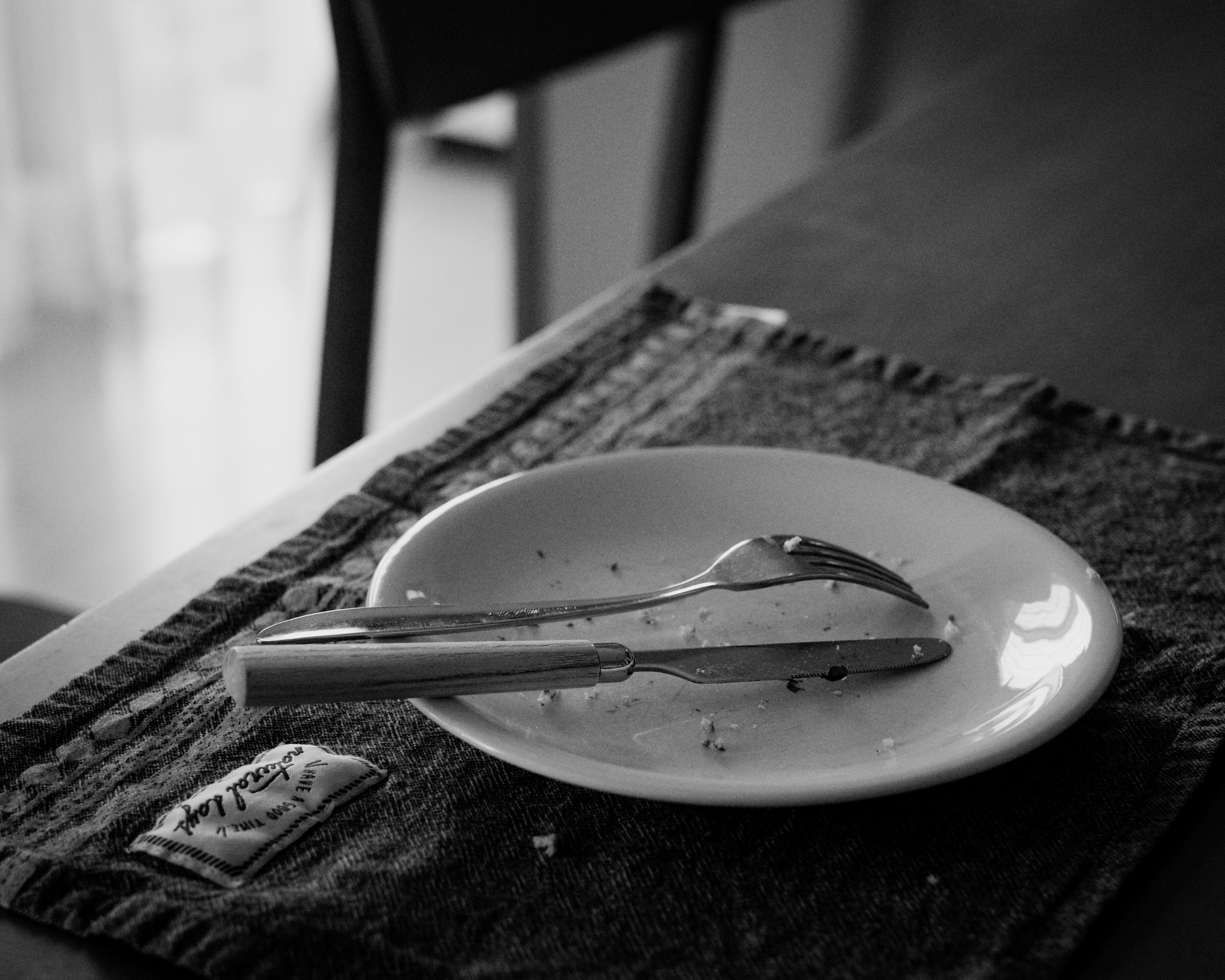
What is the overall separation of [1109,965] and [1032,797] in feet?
0.22

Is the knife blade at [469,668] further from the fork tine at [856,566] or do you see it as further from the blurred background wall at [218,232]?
the blurred background wall at [218,232]

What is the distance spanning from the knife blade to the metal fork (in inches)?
0.5

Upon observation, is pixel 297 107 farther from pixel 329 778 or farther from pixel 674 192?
pixel 329 778

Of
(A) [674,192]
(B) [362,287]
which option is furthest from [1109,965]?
(A) [674,192]

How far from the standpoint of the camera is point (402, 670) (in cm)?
41

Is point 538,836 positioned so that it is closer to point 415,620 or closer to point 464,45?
point 415,620

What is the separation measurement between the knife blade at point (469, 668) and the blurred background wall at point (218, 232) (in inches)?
58.2

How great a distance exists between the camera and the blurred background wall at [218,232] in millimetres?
2043

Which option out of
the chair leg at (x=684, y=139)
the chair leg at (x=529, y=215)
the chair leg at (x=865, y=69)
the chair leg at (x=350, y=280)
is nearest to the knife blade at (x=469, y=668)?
the chair leg at (x=350, y=280)

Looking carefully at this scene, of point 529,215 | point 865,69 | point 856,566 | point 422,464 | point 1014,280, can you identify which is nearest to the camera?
point 856,566

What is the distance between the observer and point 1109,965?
39 cm

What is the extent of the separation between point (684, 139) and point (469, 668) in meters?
1.53

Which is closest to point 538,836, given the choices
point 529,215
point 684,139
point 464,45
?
point 464,45

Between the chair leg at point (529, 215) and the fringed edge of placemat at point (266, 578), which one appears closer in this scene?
the fringed edge of placemat at point (266, 578)
